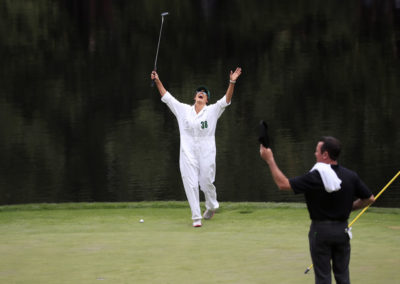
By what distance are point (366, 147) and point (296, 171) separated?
3.30 m

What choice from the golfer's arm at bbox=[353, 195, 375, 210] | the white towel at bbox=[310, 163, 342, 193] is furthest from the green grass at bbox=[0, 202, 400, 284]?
the white towel at bbox=[310, 163, 342, 193]

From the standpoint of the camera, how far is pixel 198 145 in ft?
36.4

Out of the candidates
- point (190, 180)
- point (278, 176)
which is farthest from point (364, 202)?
point (190, 180)

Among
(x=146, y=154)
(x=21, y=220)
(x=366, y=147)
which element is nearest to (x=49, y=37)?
(x=146, y=154)

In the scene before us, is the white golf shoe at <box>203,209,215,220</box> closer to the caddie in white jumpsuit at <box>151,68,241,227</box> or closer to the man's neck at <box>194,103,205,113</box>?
the caddie in white jumpsuit at <box>151,68,241,227</box>

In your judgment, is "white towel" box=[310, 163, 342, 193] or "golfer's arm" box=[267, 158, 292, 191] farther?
"white towel" box=[310, 163, 342, 193]

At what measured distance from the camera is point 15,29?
41406 mm

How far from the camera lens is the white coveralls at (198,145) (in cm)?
1102

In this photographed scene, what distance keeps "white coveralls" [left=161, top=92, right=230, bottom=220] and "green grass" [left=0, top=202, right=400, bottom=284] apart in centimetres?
46

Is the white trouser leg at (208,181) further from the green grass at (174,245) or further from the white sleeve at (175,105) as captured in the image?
the white sleeve at (175,105)

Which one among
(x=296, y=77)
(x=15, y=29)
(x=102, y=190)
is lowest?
(x=102, y=190)

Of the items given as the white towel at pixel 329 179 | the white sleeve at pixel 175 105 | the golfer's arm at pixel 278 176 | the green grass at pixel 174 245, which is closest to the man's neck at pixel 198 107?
the white sleeve at pixel 175 105

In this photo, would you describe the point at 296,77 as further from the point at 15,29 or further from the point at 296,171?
the point at 15,29

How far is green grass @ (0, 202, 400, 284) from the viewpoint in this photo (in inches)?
307
